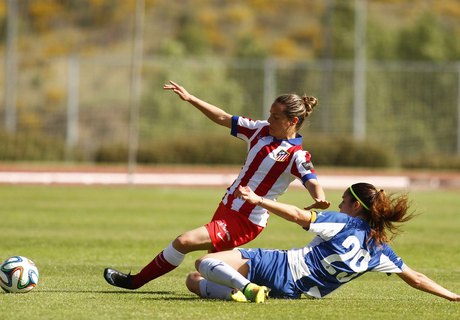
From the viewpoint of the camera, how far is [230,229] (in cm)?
877

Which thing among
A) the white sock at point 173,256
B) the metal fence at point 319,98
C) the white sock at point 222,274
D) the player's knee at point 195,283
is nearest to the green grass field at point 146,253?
the player's knee at point 195,283

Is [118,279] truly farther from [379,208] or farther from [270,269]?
[379,208]

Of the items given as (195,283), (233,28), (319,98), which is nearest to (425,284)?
(195,283)

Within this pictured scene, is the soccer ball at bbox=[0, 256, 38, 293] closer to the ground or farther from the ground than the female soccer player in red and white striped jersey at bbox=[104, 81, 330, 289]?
closer to the ground

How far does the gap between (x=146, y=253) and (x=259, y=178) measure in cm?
512

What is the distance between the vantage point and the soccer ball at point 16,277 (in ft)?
29.7

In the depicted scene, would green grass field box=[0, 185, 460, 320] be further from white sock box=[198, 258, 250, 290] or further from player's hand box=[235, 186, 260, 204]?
player's hand box=[235, 186, 260, 204]

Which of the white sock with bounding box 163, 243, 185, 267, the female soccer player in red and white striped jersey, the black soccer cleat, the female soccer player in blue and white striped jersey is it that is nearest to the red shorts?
the female soccer player in red and white striped jersey

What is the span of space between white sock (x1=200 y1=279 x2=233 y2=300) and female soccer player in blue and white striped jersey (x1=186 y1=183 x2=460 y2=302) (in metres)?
0.01

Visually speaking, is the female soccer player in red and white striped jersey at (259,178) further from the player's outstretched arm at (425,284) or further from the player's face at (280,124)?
the player's outstretched arm at (425,284)

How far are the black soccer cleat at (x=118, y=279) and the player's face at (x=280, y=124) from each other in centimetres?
191

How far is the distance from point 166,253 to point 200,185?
23.2m

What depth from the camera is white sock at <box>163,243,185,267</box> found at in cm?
874

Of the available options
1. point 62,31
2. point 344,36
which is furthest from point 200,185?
point 62,31
